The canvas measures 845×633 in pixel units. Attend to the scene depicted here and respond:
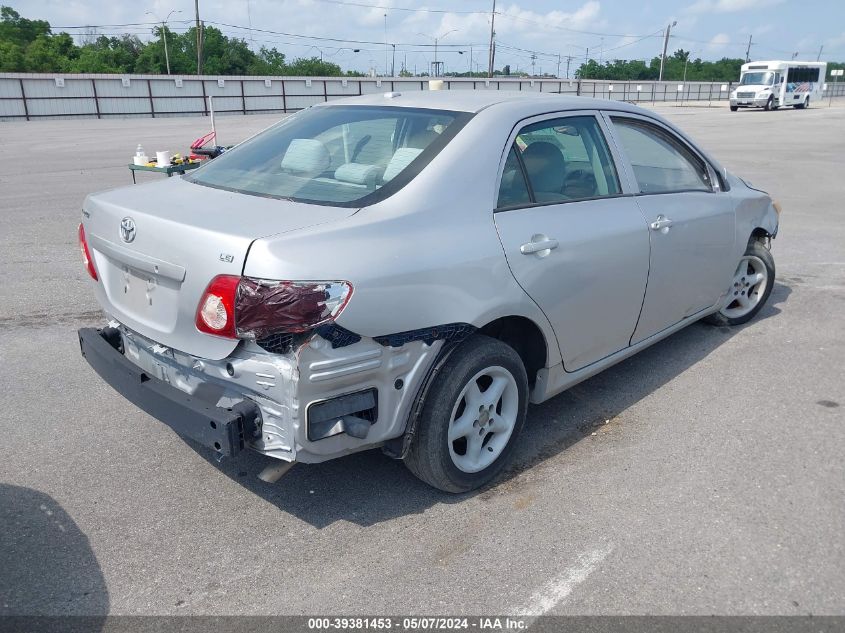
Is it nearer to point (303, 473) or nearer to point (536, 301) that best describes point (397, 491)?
point (303, 473)

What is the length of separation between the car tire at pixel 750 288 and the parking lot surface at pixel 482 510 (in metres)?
0.50

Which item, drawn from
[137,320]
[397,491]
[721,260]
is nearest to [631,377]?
[721,260]

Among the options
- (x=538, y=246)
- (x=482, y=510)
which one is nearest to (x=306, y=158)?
(x=538, y=246)

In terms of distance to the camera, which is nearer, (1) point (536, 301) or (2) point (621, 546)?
(2) point (621, 546)

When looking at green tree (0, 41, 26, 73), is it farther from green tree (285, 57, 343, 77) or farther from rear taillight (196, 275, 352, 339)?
rear taillight (196, 275, 352, 339)

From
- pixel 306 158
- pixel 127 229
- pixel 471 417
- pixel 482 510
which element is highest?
pixel 306 158

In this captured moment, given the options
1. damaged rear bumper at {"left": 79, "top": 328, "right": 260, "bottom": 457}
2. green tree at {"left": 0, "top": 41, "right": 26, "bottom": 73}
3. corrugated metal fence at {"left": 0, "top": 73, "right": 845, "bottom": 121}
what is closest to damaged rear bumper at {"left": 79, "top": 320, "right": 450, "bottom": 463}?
damaged rear bumper at {"left": 79, "top": 328, "right": 260, "bottom": 457}

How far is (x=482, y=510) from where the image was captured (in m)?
3.22

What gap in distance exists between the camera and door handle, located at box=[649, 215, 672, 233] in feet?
13.3

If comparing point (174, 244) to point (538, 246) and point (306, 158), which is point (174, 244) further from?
point (538, 246)

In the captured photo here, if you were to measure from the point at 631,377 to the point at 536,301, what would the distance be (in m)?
1.73

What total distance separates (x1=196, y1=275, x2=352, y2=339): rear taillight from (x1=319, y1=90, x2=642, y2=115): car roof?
143 centimetres

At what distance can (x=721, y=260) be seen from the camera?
4.87 m

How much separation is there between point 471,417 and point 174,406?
1298 mm
